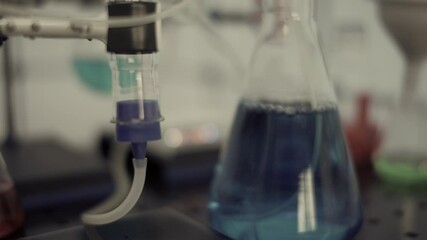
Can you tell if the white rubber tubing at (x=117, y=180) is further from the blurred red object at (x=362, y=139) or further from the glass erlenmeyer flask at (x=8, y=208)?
the blurred red object at (x=362, y=139)

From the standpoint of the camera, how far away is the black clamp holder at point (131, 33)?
14.9 inches

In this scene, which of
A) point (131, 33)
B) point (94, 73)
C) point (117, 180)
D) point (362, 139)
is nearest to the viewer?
point (131, 33)

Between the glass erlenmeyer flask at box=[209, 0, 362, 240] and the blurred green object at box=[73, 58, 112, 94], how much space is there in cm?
49

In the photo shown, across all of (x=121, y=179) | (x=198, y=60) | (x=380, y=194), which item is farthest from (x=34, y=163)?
(x=198, y=60)

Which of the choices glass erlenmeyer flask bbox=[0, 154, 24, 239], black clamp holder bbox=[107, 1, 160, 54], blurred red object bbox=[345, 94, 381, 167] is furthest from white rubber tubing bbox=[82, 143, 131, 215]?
blurred red object bbox=[345, 94, 381, 167]

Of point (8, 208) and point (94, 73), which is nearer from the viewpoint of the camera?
point (8, 208)

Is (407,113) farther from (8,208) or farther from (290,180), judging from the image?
(8,208)

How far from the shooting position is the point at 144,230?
0.42m

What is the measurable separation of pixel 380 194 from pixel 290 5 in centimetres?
29

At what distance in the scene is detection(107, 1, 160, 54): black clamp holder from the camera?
0.38 metres

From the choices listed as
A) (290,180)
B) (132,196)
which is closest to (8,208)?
(132,196)

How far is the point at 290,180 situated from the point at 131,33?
0.58 feet

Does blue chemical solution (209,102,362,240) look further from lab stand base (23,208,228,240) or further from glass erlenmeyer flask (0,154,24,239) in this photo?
glass erlenmeyer flask (0,154,24,239)

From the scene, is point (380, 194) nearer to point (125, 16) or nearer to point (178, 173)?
point (178, 173)
